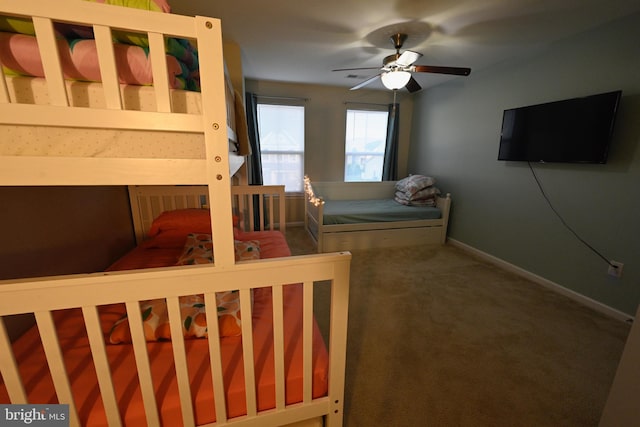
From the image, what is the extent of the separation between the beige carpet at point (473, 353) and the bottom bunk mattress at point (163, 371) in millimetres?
537

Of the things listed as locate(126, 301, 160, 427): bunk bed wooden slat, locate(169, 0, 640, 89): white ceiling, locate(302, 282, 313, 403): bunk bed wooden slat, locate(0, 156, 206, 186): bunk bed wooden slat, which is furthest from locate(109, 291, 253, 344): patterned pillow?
locate(169, 0, 640, 89): white ceiling

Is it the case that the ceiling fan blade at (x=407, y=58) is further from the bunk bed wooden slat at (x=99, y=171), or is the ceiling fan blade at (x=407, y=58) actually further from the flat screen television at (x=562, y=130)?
the bunk bed wooden slat at (x=99, y=171)

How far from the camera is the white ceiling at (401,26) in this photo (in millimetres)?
1754

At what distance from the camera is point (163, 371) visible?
86 cm

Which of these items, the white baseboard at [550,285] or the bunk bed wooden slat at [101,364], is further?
the white baseboard at [550,285]

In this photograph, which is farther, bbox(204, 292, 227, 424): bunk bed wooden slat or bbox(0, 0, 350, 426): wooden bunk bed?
bbox(204, 292, 227, 424): bunk bed wooden slat

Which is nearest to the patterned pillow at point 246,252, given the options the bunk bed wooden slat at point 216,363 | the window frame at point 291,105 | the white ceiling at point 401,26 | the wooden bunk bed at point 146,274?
the wooden bunk bed at point 146,274

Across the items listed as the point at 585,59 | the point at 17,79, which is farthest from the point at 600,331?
the point at 17,79

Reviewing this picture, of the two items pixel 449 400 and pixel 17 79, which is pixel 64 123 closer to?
pixel 17 79

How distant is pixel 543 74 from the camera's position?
235 cm

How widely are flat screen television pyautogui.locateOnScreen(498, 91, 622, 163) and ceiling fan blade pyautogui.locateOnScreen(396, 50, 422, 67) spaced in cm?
133

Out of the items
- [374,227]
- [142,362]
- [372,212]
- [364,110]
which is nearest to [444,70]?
[372,212]

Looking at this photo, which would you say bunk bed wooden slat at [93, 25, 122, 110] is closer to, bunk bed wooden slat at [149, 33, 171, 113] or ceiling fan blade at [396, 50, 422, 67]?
bunk bed wooden slat at [149, 33, 171, 113]

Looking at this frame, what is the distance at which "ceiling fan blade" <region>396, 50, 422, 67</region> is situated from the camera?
194 centimetres
